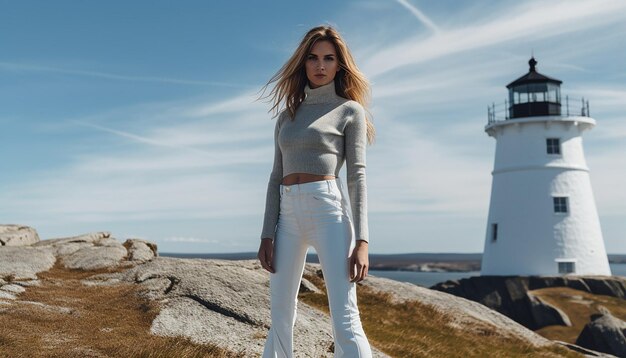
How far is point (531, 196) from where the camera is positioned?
35.4m

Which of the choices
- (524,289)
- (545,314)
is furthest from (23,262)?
(524,289)

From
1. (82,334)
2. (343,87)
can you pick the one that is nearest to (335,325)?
(343,87)

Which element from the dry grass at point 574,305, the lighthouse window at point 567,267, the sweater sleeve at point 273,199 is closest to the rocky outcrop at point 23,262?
the sweater sleeve at point 273,199

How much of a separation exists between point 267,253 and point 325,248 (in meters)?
0.51

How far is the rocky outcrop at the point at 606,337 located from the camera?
Result: 83.4 ft

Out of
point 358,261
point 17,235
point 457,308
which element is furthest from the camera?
point 17,235

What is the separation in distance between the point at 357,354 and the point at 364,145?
1543 millimetres

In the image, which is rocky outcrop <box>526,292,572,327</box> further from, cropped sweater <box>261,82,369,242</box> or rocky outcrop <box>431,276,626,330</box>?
cropped sweater <box>261,82,369,242</box>

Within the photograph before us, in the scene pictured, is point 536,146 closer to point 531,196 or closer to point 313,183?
point 531,196

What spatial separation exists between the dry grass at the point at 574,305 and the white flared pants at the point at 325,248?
2762 cm

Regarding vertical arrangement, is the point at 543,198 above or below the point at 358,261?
above

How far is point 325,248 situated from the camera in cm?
466

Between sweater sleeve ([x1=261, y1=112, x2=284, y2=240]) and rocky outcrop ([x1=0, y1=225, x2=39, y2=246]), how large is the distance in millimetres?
12817

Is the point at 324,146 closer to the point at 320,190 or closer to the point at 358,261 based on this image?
the point at 320,190
